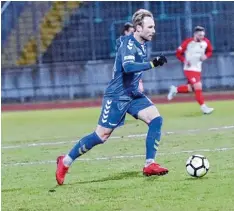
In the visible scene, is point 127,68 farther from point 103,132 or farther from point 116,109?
point 103,132

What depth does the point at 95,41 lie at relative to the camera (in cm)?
A: 2427

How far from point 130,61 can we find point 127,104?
534mm

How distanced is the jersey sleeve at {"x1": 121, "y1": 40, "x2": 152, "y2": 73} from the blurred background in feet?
48.5

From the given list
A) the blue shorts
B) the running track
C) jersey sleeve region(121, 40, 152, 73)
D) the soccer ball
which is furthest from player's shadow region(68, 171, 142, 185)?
the running track

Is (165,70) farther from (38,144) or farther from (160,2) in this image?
(38,144)

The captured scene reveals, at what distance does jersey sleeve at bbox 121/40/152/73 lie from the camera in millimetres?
8629

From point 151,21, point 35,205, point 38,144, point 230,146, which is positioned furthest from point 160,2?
point 35,205

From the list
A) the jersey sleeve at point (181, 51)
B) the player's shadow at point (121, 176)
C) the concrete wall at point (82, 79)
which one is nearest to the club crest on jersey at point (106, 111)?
the player's shadow at point (121, 176)

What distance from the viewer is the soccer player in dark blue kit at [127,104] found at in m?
8.81

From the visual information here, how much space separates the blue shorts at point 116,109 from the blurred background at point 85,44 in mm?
14549

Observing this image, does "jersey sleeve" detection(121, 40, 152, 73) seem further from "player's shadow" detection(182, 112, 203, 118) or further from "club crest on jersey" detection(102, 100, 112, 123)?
"player's shadow" detection(182, 112, 203, 118)

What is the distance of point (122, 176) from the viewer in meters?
8.91

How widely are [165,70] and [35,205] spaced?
1651 cm

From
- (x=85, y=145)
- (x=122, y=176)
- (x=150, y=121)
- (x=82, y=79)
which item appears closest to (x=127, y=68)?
(x=150, y=121)
